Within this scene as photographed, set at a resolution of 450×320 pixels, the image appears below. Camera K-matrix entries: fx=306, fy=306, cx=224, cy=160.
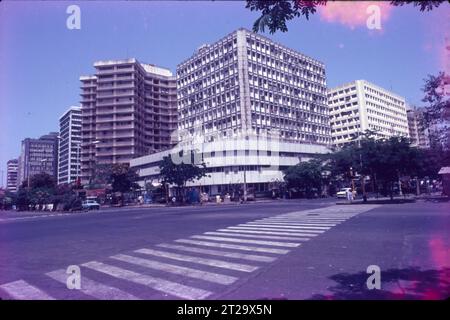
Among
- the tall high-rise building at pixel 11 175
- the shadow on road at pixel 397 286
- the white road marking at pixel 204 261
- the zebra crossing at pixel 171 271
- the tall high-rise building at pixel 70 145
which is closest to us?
the shadow on road at pixel 397 286

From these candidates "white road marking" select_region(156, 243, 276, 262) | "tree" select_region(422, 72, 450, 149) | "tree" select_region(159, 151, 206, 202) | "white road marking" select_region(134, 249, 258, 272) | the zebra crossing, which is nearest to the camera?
the zebra crossing

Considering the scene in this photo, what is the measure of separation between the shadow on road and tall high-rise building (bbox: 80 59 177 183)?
78770 mm

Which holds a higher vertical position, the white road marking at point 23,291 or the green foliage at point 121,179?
the green foliage at point 121,179

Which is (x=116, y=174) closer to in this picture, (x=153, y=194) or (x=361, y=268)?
(x=153, y=194)

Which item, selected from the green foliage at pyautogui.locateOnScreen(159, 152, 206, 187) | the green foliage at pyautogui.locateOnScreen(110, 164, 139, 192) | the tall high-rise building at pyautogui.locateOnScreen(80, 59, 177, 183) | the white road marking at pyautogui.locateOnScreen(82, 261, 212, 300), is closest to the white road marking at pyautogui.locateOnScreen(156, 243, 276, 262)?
the white road marking at pyautogui.locateOnScreen(82, 261, 212, 300)

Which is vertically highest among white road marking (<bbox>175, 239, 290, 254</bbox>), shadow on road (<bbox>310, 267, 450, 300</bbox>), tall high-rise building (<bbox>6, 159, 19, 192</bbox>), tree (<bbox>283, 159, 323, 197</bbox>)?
tall high-rise building (<bbox>6, 159, 19, 192</bbox>)

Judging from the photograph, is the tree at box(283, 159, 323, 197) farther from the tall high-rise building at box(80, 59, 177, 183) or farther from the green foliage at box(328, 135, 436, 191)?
the tall high-rise building at box(80, 59, 177, 183)

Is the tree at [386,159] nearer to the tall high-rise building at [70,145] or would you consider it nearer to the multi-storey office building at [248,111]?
the multi-storey office building at [248,111]

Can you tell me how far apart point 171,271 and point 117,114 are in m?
85.0

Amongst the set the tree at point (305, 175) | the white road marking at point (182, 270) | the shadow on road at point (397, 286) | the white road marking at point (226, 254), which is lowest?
the shadow on road at point (397, 286)

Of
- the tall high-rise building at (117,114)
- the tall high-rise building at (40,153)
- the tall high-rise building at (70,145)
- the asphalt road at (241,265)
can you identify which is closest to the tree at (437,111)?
the asphalt road at (241,265)

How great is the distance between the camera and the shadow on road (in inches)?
194

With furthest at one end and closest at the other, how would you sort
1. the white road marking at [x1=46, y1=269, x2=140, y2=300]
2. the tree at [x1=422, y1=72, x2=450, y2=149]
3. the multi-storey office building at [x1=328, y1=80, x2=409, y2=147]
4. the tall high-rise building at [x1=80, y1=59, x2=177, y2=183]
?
the multi-storey office building at [x1=328, y1=80, x2=409, y2=147]
the tall high-rise building at [x1=80, y1=59, x2=177, y2=183]
the tree at [x1=422, y1=72, x2=450, y2=149]
the white road marking at [x1=46, y1=269, x2=140, y2=300]

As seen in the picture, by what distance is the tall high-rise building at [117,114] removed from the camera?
84.4m
